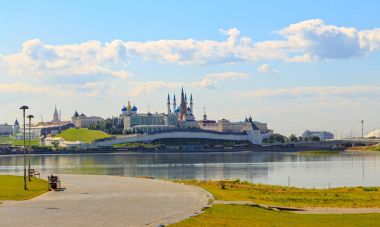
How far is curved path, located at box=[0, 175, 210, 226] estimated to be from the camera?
73.4 ft

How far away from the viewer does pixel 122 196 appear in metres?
33.4

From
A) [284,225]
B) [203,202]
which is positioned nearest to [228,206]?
[203,202]

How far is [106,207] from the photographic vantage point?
2736 centimetres

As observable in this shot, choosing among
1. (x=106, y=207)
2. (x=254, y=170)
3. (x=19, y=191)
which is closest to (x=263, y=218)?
(x=106, y=207)

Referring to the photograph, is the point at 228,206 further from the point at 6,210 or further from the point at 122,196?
the point at 6,210

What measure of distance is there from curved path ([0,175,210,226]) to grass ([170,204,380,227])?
0.82 metres

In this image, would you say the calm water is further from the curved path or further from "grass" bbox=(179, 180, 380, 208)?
the curved path

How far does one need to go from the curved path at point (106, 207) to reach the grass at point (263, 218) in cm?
82

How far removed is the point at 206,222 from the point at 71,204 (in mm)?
7960

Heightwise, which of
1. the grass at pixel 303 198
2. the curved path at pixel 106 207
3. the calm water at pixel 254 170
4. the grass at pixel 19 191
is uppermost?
the grass at pixel 19 191

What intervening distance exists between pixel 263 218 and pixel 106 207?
259 inches

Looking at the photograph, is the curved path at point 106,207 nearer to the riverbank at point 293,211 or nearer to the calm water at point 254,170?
the riverbank at point 293,211

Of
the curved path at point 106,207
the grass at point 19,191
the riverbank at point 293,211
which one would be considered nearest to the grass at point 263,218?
the riverbank at point 293,211

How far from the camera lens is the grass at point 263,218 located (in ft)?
76.4
